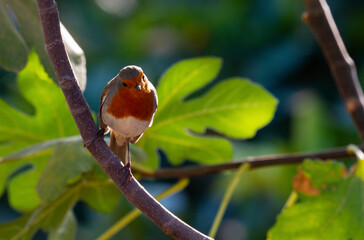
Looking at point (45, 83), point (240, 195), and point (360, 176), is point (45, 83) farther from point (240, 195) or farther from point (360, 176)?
point (240, 195)

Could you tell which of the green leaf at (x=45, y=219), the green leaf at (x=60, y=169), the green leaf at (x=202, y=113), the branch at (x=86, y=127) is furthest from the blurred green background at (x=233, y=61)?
the branch at (x=86, y=127)

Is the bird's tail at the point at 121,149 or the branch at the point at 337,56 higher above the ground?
the bird's tail at the point at 121,149

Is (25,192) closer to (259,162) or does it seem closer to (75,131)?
(75,131)

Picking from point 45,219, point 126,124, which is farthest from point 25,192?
point 126,124

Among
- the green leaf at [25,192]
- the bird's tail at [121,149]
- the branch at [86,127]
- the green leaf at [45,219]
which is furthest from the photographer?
the green leaf at [25,192]

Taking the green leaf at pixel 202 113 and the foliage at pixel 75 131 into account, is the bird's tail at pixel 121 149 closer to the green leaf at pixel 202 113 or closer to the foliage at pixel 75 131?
the foliage at pixel 75 131

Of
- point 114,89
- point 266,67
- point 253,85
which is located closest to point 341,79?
point 253,85
